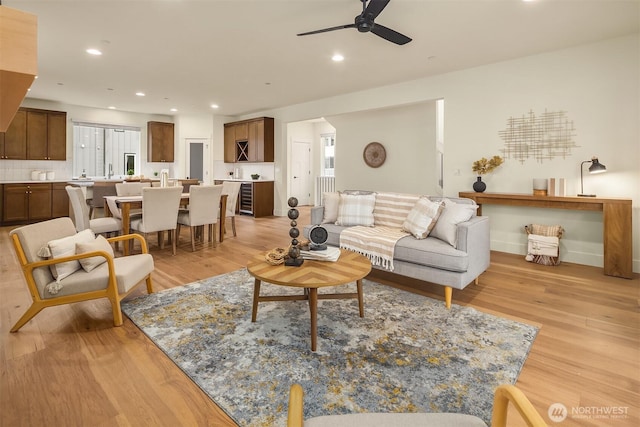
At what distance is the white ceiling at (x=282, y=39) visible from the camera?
123 inches

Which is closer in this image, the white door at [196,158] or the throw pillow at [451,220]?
the throw pillow at [451,220]

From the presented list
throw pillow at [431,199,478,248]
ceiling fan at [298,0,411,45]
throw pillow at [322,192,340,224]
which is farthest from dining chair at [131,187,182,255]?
throw pillow at [431,199,478,248]

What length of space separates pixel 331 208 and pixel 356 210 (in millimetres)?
325

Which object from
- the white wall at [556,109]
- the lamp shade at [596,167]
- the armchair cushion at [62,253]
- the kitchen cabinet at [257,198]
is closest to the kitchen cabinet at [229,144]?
the kitchen cabinet at [257,198]

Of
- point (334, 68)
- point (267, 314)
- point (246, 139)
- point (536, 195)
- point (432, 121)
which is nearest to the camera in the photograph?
point (267, 314)

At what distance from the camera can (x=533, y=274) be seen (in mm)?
3779

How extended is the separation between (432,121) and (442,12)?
326 centimetres

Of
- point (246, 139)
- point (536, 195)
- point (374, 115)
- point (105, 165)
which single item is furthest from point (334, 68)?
point (105, 165)

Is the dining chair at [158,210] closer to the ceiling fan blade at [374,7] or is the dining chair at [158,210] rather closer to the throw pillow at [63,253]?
the throw pillow at [63,253]

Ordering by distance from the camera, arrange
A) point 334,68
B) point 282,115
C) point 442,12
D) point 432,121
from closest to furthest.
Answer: point 442,12
point 334,68
point 432,121
point 282,115

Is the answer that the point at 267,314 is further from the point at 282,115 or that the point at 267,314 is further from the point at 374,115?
the point at 282,115

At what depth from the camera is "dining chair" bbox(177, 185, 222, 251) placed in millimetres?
4699

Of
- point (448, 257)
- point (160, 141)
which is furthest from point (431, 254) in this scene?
point (160, 141)

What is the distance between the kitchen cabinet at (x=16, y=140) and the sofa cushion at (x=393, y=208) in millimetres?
7270
